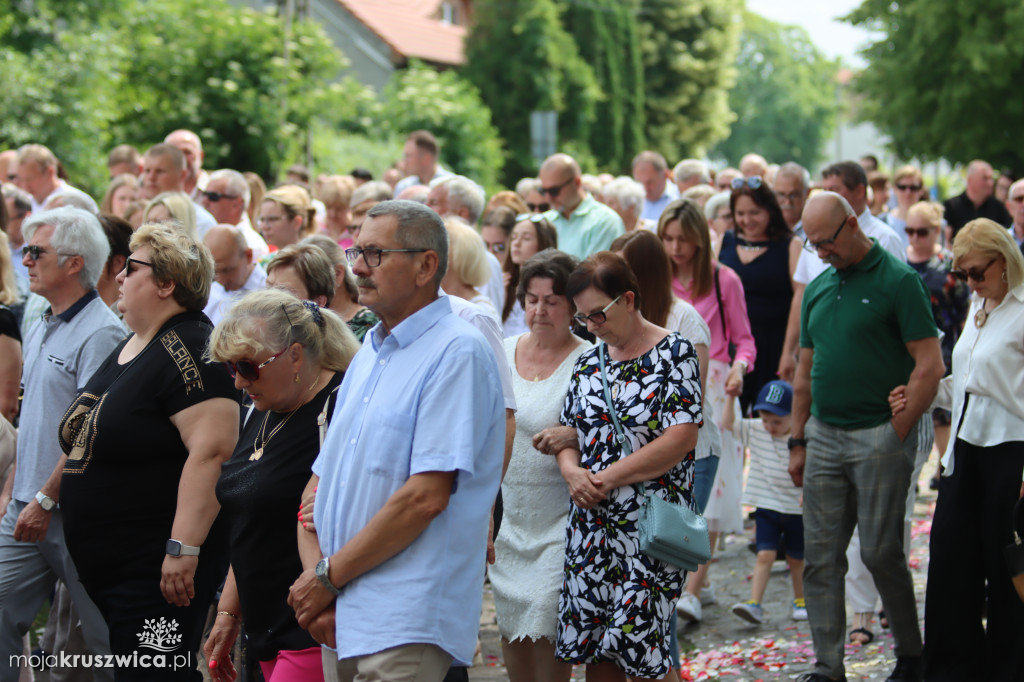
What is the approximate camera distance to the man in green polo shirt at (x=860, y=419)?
5555 millimetres

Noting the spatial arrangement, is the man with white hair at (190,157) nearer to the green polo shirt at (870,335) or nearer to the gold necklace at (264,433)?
the green polo shirt at (870,335)

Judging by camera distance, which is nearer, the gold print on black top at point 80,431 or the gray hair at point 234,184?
the gold print on black top at point 80,431

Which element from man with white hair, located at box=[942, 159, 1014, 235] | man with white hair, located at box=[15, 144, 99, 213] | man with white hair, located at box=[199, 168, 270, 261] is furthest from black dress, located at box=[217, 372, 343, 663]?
man with white hair, located at box=[942, 159, 1014, 235]

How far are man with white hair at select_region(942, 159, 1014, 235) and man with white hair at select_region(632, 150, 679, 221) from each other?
10.7 feet

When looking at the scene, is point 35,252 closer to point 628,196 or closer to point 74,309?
point 74,309

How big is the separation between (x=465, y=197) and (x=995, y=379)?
4.18 meters

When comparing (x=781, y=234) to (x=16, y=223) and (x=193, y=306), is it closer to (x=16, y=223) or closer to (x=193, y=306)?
(x=193, y=306)

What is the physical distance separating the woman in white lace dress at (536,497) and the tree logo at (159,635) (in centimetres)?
134

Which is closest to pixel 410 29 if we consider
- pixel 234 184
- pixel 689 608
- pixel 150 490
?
pixel 234 184

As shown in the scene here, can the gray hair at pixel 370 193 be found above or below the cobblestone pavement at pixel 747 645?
above

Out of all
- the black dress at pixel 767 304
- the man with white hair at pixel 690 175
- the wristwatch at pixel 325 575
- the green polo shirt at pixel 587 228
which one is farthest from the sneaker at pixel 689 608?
the man with white hair at pixel 690 175

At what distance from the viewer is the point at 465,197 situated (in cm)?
842

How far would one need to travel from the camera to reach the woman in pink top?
681cm

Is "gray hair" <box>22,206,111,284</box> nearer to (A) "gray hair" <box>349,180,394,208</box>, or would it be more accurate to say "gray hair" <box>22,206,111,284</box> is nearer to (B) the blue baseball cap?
(A) "gray hair" <box>349,180,394,208</box>
